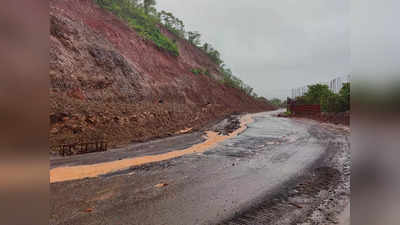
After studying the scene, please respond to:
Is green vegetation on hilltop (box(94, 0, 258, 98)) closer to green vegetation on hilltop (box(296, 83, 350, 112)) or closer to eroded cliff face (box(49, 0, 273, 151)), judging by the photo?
eroded cliff face (box(49, 0, 273, 151))

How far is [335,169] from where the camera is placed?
13.1 ft

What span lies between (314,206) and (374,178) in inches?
85.9

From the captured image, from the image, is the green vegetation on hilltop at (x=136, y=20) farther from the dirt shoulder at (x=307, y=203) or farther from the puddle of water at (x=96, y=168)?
Result: the dirt shoulder at (x=307, y=203)

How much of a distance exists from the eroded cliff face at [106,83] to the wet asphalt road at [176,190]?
3009 millimetres

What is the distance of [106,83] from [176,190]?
11.2 metres

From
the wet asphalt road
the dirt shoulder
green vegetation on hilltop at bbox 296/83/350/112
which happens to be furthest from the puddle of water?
green vegetation on hilltop at bbox 296/83/350/112

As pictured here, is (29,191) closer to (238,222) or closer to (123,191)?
(238,222)

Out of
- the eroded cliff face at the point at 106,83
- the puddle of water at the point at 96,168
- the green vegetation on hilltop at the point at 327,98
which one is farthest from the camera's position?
the green vegetation on hilltop at the point at 327,98

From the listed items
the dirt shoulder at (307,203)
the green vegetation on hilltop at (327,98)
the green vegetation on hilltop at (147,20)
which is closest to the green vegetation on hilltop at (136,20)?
the green vegetation on hilltop at (147,20)

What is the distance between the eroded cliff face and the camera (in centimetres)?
793

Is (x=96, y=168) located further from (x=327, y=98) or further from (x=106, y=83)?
(x=327, y=98)

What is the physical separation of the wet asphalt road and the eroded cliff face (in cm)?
301

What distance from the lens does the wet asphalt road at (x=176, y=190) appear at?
236cm

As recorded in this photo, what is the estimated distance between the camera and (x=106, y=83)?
40.7 ft
